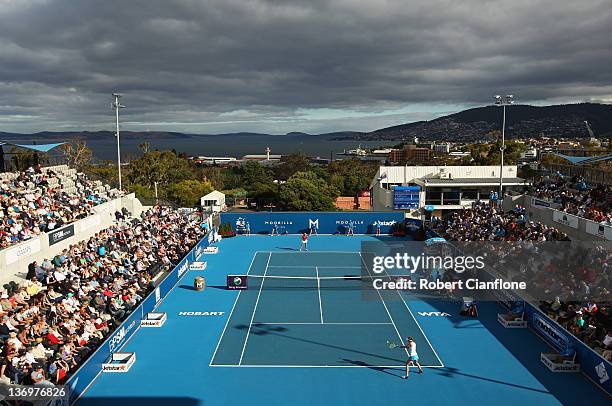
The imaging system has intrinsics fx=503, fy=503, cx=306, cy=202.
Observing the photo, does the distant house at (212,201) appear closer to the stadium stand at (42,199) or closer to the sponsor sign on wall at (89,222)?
the stadium stand at (42,199)

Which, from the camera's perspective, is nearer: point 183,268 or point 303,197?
point 183,268

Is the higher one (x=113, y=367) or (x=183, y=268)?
(x=183, y=268)

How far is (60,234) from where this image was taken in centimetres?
2275

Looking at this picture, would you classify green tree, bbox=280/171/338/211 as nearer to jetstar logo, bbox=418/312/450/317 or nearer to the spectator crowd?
the spectator crowd

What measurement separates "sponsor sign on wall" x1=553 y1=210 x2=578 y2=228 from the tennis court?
37.1 ft

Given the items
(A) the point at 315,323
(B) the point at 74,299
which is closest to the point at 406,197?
(A) the point at 315,323

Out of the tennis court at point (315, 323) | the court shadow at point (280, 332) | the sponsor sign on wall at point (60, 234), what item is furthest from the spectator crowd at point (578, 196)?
the sponsor sign on wall at point (60, 234)

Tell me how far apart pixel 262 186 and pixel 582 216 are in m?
44.8

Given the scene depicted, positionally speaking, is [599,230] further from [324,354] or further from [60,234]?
[60,234]

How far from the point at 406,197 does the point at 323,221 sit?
7.40m

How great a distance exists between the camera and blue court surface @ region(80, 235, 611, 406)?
46.7ft

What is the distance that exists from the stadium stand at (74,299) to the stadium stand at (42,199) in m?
1.33

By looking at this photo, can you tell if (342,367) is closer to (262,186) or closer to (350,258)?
(350,258)
